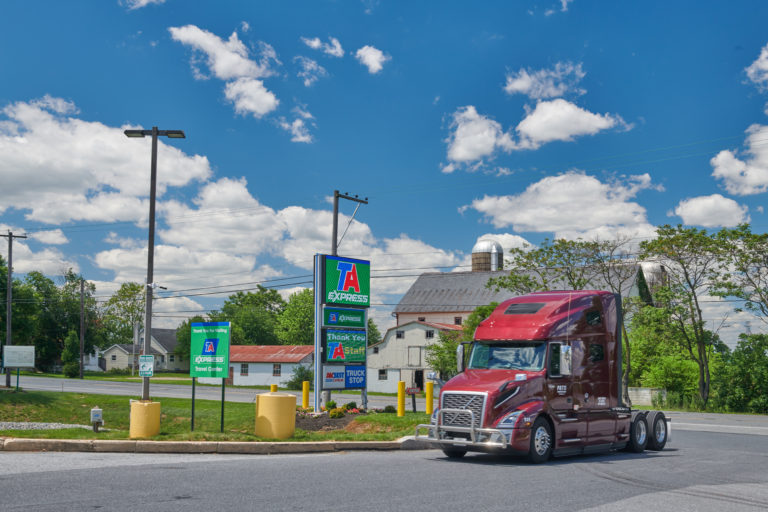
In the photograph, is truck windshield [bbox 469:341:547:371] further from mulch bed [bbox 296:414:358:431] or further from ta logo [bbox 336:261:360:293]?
ta logo [bbox 336:261:360:293]

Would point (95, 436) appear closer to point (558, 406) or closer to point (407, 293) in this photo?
point (558, 406)

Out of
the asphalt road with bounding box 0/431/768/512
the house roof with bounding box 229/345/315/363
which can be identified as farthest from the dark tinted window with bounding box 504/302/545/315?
the house roof with bounding box 229/345/315/363

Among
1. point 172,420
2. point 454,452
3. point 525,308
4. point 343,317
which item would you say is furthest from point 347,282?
point 454,452

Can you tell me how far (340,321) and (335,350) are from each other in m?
1.00

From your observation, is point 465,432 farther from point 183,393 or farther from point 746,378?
point 183,393

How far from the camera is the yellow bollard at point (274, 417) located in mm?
15891

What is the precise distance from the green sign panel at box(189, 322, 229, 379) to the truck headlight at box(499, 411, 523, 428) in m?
6.21

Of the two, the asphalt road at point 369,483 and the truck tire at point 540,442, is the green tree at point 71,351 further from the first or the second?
the truck tire at point 540,442

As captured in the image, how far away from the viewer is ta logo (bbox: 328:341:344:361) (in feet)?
79.0

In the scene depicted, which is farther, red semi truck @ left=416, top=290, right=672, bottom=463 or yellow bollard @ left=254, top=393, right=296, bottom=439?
yellow bollard @ left=254, top=393, right=296, bottom=439

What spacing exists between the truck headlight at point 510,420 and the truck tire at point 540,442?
46 centimetres

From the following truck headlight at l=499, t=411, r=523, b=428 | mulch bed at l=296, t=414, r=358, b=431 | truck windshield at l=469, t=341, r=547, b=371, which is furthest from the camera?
mulch bed at l=296, t=414, r=358, b=431

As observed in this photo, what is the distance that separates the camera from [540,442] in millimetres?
13828

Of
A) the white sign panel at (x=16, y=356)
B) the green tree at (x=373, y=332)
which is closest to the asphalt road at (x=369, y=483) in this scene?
the white sign panel at (x=16, y=356)
